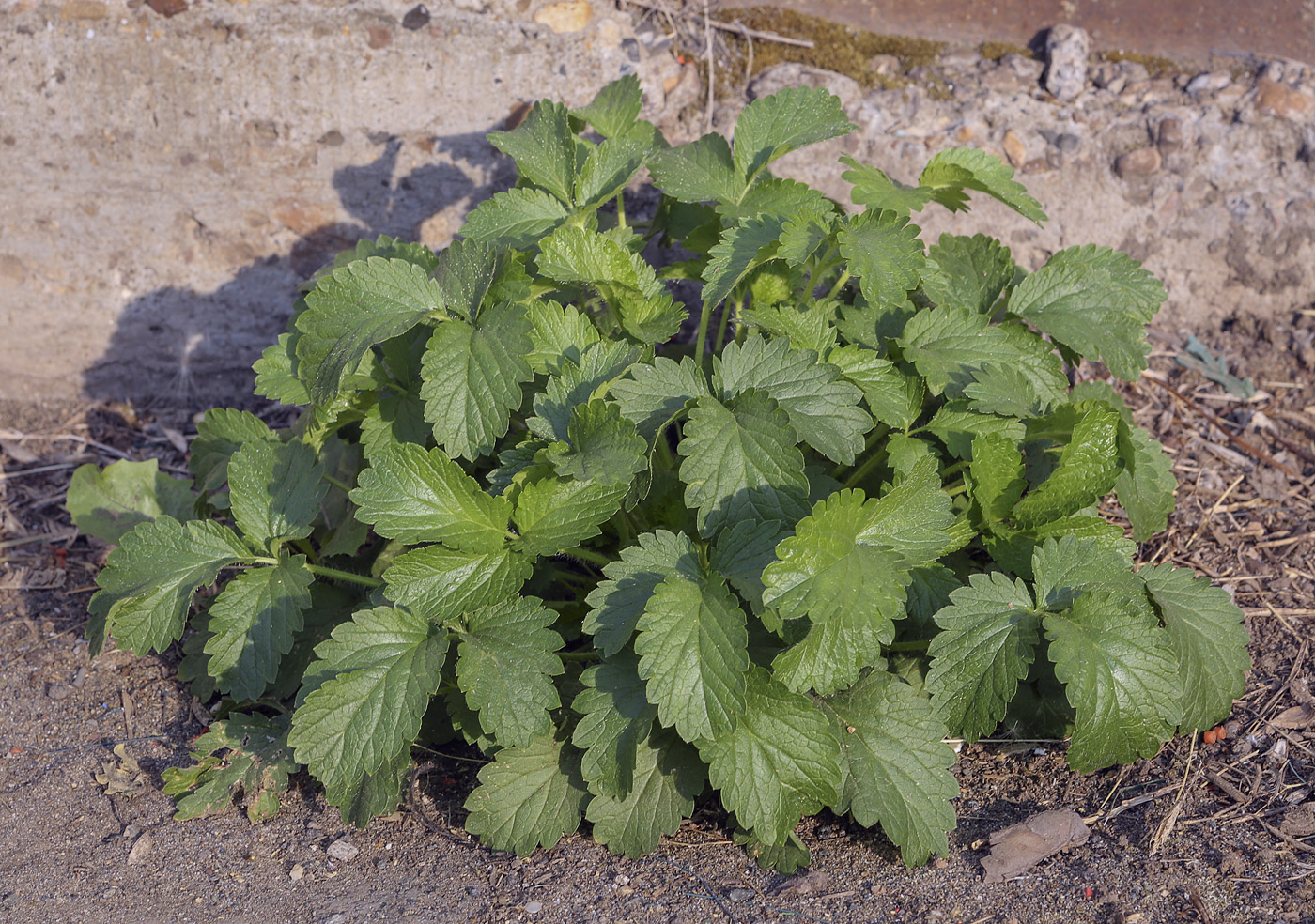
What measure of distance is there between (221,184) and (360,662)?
206 centimetres

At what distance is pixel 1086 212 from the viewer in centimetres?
332

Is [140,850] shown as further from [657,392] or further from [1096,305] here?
[1096,305]

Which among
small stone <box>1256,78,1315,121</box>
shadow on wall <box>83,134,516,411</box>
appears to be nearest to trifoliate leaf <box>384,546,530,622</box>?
shadow on wall <box>83,134,516,411</box>

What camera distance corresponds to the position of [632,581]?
1.91m

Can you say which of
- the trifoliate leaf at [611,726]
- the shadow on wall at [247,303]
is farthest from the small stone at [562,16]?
the trifoliate leaf at [611,726]

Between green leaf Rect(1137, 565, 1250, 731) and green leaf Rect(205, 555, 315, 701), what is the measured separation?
1.89 metres

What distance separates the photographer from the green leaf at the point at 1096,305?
93.3 inches

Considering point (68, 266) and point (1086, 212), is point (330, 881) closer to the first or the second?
point (68, 266)

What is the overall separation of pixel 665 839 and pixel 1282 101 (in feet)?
10.7

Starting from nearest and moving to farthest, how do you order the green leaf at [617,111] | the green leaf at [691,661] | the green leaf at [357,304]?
the green leaf at [691,661] < the green leaf at [357,304] < the green leaf at [617,111]

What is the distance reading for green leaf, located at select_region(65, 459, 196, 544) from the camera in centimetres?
271

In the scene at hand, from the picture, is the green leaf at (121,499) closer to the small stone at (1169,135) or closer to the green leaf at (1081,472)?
the green leaf at (1081,472)

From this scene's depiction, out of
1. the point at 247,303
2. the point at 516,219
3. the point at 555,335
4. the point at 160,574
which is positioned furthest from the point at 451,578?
the point at 247,303

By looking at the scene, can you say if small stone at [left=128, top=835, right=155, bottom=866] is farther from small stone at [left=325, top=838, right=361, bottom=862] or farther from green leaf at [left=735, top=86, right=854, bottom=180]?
green leaf at [left=735, top=86, right=854, bottom=180]
